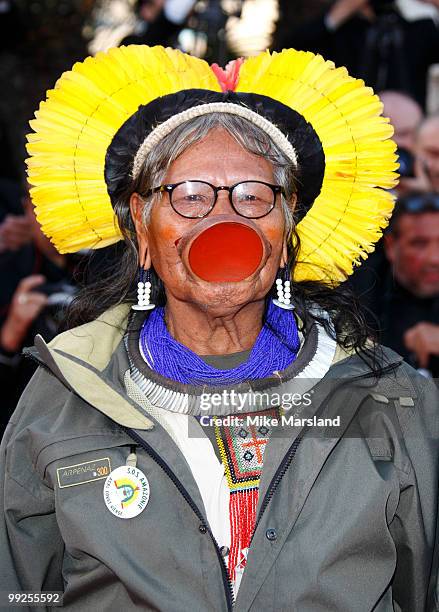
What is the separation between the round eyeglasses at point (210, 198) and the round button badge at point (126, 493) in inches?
27.4

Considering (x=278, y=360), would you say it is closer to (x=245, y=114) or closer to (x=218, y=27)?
(x=245, y=114)

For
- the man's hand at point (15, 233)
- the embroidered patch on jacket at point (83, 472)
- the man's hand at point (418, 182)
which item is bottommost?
the man's hand at point (15, 233)

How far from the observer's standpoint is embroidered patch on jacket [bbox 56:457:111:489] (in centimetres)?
253

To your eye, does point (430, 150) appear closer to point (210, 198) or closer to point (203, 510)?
point (210, 198)

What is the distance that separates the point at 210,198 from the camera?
8.73 ft

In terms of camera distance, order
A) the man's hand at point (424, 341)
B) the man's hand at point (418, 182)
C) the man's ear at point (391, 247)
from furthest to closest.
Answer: the man's hand at point (418, 182) → the man's ear at point (391, 247) → the man's hand at point (424, 341)

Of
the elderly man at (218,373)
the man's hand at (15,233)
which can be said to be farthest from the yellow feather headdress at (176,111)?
the man's hand at (15,233)

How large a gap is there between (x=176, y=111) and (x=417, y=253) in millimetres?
1911

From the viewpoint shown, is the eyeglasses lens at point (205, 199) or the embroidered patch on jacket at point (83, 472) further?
the eyeglasses lens at point (205, 199)

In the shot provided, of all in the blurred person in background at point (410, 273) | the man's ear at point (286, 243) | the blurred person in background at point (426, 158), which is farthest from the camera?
the blurred person in background at point (426, 158)

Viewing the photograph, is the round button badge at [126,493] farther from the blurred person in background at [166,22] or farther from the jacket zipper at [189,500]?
the blurred person in background at [166,22]

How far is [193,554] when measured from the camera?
245cm

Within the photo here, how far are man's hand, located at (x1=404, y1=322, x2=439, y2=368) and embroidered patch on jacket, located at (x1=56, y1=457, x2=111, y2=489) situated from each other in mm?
1918

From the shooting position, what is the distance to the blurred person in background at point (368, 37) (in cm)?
559
